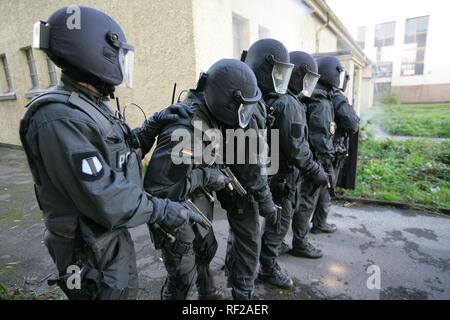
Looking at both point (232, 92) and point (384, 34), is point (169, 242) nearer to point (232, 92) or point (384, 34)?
point (232, 92)

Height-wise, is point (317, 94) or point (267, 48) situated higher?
point (267, 48)

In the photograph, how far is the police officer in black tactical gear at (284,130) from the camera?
2.43 metres

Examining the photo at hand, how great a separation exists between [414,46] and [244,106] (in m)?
34.5

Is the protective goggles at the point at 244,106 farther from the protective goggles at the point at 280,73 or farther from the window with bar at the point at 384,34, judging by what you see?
the window with bar at the point at 384,34

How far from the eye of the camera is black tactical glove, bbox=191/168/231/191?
6.10 ft

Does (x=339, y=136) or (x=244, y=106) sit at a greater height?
(x=244, y=106)

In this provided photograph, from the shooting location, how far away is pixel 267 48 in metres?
2.46

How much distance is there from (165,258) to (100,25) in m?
1.40

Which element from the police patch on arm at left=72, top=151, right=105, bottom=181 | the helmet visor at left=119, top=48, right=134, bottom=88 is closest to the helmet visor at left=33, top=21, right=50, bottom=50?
the helmet visor at left=119, top=48, right=134, bottom=88

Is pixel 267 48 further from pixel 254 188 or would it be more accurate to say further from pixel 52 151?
pixel 52 151

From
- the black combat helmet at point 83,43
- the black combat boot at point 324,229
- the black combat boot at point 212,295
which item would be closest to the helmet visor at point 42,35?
the black combat helmet at point 83,43

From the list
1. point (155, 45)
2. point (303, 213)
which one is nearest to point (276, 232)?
point (303, 213)

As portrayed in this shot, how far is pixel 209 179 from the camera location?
194 centimetres
